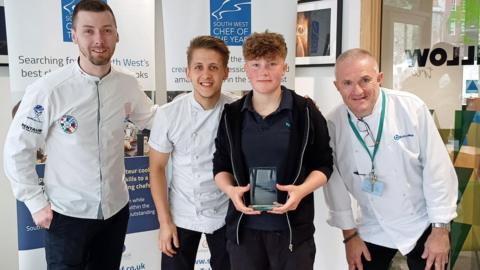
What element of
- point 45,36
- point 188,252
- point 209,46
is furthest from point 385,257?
point 45,36

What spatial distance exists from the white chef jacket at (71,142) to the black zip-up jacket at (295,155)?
26.4 inches

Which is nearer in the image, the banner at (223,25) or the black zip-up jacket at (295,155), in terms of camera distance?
the black zip-up jacket at (295,155)

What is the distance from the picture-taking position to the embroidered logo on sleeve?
6.29 feet

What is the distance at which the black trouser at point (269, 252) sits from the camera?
1.65 meters

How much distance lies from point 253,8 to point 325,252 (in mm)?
2048

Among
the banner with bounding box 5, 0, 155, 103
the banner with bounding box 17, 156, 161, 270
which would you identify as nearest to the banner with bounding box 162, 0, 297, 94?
the banner with bounding box 5, 0, 155, 103

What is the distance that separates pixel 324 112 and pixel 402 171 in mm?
1593

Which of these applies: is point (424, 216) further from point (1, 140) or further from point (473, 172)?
point (1, 140)

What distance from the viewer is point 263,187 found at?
159 cm

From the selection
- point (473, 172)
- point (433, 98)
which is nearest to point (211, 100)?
point (433, 98)

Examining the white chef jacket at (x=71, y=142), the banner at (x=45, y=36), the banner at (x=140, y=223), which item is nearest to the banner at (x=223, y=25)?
the banner at (x=45, y=36)

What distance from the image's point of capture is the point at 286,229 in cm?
165

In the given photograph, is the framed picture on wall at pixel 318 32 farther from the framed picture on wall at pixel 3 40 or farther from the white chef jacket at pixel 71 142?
the framed picture on wall at pixel 3 40

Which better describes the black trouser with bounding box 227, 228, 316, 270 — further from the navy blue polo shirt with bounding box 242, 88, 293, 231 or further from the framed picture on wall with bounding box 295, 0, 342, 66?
the framed picture on wall with bounding box 295, 0, 342, 66
